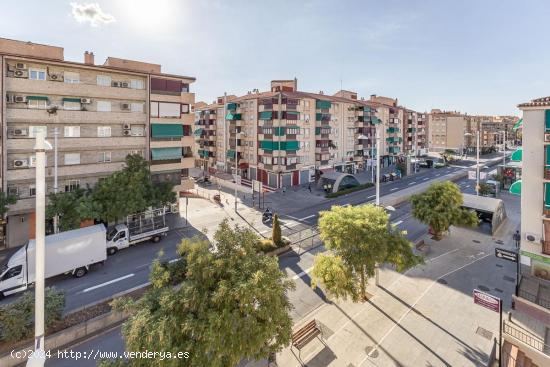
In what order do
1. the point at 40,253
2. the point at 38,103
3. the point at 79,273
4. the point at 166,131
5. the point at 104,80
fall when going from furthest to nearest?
the point at 166,131 → the point at 104,80 → the point at 38,103 → the point at 79,273 → the point at 40,253

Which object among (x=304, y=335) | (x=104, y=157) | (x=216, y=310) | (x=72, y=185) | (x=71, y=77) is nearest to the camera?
(x=216, y=310)

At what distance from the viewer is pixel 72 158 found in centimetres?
2917

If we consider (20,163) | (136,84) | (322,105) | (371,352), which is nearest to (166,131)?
(136,84)

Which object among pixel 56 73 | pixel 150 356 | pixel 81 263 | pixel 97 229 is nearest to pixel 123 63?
pixel 56 73

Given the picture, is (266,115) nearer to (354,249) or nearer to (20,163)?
(20,163)

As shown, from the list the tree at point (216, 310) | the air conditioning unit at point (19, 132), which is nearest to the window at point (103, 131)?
the air conditioning unit at point (19, 132)

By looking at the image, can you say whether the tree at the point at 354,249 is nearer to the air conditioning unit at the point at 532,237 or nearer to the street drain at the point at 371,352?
the street drain at the point at 371,352

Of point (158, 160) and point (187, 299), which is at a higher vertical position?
point (158, 160)

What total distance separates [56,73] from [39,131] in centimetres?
2770

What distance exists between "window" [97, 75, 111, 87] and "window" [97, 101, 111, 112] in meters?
1.81

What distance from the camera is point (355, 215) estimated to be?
1617 centimetres

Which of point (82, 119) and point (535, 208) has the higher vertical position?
point (82, 119)

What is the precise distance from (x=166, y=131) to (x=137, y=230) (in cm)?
1273

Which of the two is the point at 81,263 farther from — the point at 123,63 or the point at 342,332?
the point at 123,63
